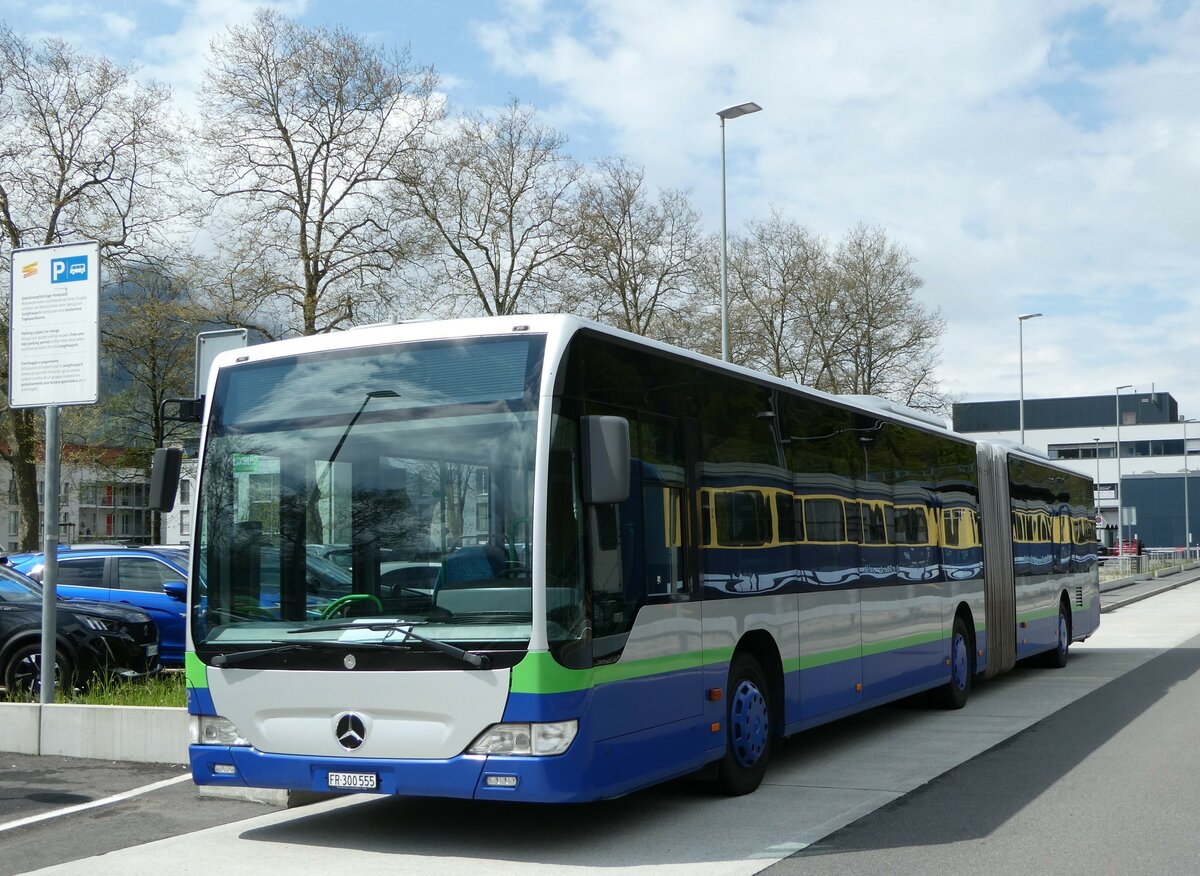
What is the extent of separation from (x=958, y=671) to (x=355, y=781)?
8780 millimetres

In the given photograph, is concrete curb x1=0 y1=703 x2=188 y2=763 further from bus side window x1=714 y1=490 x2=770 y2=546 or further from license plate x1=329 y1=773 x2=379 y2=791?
bus side window x1=714 y1=490 x2=770 y2=546

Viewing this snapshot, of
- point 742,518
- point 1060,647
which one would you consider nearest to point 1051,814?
point 742,518

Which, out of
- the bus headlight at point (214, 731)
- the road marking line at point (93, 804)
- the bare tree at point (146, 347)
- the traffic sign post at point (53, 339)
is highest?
the bare tree at point (146, 347)

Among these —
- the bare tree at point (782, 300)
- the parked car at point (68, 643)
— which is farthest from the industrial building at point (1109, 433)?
the parked car at point (68, 643)

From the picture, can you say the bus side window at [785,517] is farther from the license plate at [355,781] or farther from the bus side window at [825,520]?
the license plate at [355,781]

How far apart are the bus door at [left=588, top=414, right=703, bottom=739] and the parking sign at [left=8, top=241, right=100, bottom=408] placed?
5913mm

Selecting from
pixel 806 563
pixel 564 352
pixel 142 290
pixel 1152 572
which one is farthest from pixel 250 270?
pixel 1152 572

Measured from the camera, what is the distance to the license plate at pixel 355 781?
7.33m

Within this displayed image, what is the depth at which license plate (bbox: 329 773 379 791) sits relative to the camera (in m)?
7.33

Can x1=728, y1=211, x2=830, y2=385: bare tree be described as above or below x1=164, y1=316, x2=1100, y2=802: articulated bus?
above

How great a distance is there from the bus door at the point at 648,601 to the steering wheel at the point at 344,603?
3.82 ft

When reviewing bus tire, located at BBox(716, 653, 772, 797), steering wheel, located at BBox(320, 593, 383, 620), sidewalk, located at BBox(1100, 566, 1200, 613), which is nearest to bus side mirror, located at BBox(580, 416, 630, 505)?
steering wheel, located at BBox(320, 593, 383, 620)

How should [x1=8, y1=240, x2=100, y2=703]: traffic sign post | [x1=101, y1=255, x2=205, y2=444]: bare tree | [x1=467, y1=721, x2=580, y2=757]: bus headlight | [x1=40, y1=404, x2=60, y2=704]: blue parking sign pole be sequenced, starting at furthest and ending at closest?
[x1=101, y1=255, x2=205, y2=444]: bare tree, [x1=8, y1=240, x2=100, y2=703]: traffic sign post, [x1=40, y1=404, x2=60, y2=704]: blue parking sign pole, [x1=467, y1=721, x2=580, y2=757]: bus headlight

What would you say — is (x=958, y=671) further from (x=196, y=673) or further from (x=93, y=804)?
(x=196, y=673)
